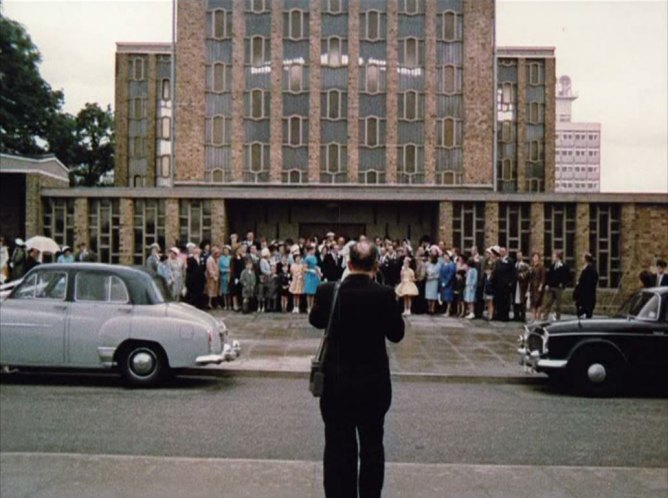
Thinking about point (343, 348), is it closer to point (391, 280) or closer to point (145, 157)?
point (391, 280)

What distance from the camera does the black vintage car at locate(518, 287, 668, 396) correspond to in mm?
12891

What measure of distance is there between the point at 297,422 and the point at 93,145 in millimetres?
73907

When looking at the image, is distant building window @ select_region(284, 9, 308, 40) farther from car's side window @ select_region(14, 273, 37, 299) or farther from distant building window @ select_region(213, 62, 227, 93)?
car's side window @ select_region(14, 273, 37, 299)

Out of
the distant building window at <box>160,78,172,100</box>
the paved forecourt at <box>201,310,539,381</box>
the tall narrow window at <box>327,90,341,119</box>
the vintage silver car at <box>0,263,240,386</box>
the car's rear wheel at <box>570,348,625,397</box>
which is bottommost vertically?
the paved forecourt at <box>201,310,539,381</box>

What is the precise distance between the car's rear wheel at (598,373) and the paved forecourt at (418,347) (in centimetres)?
156

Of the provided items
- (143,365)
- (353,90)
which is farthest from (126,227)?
(143,365)

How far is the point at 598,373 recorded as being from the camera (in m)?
12.9

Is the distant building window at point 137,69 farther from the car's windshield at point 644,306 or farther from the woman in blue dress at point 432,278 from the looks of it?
the car's windshield at point 644,306

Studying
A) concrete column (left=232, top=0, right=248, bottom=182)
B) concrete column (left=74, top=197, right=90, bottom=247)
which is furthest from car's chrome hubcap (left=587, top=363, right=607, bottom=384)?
concrete column (left=232, top=0, right=248, bottom=182)

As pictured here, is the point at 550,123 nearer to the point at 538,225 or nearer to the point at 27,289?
the point at 538,225

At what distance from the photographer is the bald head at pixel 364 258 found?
575 cm

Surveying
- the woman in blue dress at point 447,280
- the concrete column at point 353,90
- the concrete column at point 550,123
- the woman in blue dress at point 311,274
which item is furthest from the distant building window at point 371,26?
the woman in blue dress at point 311,274

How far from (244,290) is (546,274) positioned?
7983 millimetres

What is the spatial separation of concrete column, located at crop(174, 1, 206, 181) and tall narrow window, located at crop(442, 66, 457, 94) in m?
12.6
